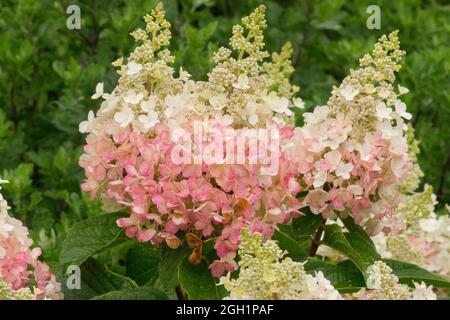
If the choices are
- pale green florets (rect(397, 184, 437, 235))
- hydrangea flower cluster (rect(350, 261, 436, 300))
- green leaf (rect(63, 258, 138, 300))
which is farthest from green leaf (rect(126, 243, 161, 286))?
pale green florets (rect(397, 184, 437, 235))

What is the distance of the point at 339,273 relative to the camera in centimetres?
227

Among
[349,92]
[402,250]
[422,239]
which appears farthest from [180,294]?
[422,239]

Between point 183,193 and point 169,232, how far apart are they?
0.10 meters

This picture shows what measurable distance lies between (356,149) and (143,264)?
59 cm

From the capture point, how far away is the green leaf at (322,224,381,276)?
2.20m

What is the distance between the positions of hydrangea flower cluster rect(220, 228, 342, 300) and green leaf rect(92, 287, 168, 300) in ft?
1.28

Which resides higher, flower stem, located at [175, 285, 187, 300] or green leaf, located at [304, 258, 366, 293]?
green leaf, located at [304, 258, 366, 293]

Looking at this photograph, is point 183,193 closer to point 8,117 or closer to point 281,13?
point 8,117

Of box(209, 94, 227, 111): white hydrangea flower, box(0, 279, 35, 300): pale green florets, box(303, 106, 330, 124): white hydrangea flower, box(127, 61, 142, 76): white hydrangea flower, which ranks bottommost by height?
box(0, 279, 35, 300): pale green florets

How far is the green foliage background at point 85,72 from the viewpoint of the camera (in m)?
3.53

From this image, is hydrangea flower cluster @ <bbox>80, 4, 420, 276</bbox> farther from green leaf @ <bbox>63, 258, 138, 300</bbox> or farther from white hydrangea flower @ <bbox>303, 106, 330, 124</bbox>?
green leaf @ <bbox>63, 258, 138, 300</bbox>

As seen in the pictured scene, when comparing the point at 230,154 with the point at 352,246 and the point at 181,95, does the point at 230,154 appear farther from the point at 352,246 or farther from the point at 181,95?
the point at 352,246

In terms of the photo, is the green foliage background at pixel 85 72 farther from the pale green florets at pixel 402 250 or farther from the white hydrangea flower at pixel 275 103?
the white hydrangea flower at pixel 275 103

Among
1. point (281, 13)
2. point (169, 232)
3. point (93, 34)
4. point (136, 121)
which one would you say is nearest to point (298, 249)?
point (169, 232)
